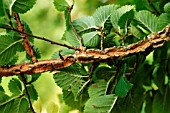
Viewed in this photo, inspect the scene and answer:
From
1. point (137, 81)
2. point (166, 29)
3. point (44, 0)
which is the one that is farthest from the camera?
point (44, 0)

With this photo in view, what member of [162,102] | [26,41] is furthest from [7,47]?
[162,102]

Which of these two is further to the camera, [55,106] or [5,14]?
[55,106]

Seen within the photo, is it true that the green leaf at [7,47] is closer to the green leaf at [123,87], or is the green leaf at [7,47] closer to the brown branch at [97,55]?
the brown branch at [97,55]

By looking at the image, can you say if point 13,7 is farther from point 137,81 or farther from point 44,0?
point 44,0

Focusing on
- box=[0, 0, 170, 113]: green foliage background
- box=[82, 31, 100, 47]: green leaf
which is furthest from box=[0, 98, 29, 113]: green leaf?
box=[82, 31, 100, 47]: green leaf

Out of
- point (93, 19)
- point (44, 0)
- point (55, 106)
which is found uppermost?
point (44, 0)

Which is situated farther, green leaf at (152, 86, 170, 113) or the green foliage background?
green leaf at (152, 86, 170, 113)

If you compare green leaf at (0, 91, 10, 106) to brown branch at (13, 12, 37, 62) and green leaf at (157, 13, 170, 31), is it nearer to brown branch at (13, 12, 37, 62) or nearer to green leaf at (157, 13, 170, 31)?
brown branch at (13, 12, 37, 62)

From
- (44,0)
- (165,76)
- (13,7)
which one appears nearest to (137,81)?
(165,76)
